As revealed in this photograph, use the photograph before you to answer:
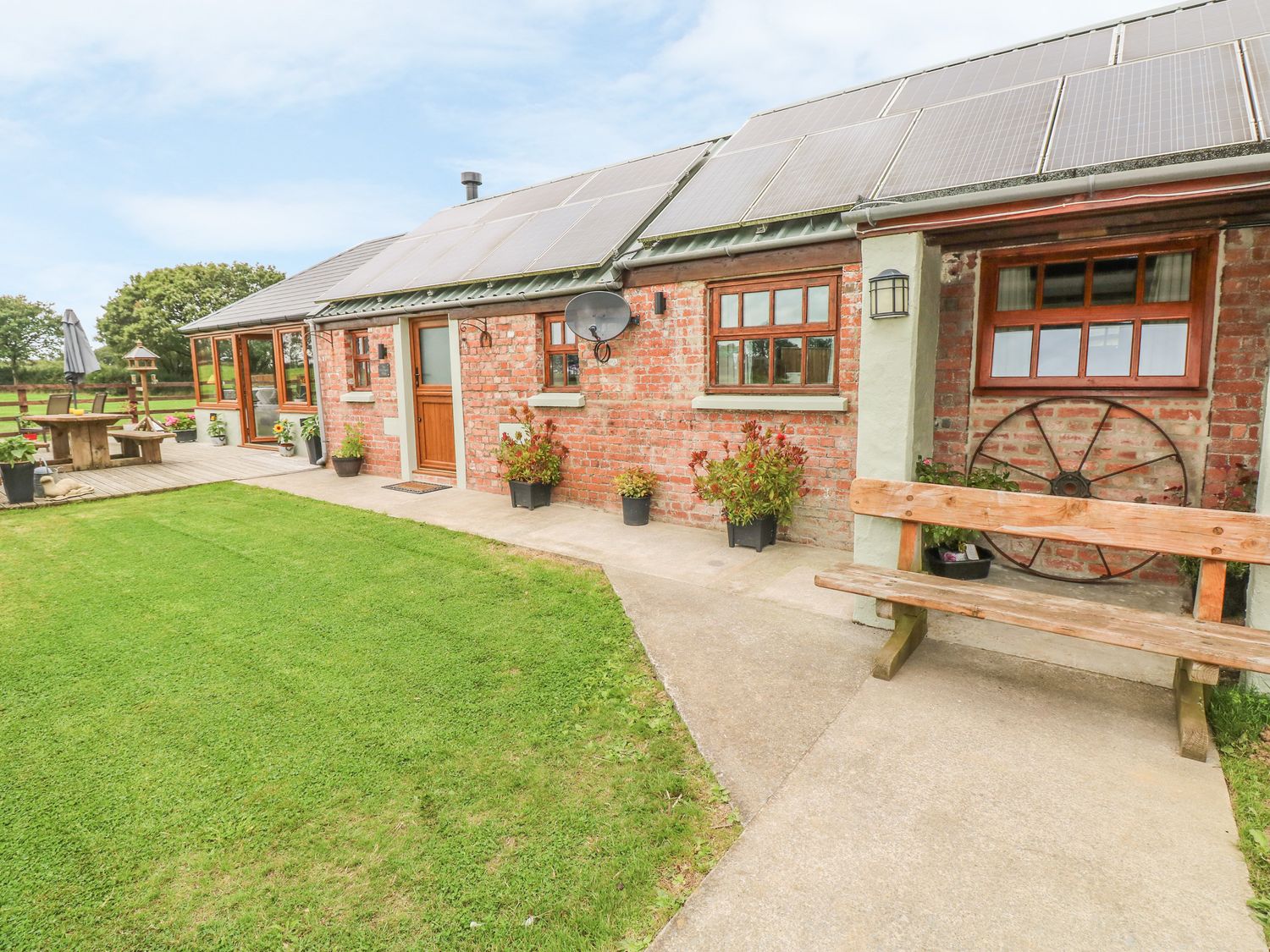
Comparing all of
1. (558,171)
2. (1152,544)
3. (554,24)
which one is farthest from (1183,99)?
(554,24)

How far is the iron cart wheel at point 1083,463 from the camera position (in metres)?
4.42

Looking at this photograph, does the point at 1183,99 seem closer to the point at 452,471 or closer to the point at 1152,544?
the point at 1152,544

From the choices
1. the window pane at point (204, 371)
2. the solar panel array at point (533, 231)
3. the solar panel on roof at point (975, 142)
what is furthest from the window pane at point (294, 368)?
the solar panel on roof at point (975, 142)

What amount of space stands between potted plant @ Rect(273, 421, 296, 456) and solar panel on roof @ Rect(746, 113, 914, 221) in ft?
35.2

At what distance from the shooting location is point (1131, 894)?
187cm

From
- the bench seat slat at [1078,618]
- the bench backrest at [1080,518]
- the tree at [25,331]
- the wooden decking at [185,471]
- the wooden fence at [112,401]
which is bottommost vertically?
the wooden decking at [185,471]

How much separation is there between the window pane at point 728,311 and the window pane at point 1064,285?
2535mm

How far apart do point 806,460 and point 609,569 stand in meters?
2.08

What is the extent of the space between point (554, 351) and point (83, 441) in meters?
9.25

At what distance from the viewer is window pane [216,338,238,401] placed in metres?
14.7

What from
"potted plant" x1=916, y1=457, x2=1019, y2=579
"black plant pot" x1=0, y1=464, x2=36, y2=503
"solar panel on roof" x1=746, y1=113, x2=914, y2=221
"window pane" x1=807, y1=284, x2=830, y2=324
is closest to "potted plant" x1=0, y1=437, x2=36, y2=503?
"black plant pot" x1=0, y1=464, x2=36, y2=503

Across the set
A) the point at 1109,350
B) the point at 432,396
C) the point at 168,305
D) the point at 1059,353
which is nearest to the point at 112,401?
the point at 432,396

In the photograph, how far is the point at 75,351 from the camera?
36.3 feet

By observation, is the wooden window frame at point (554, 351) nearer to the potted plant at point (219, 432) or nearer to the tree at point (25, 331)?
the potted plant at point (219, 432)
